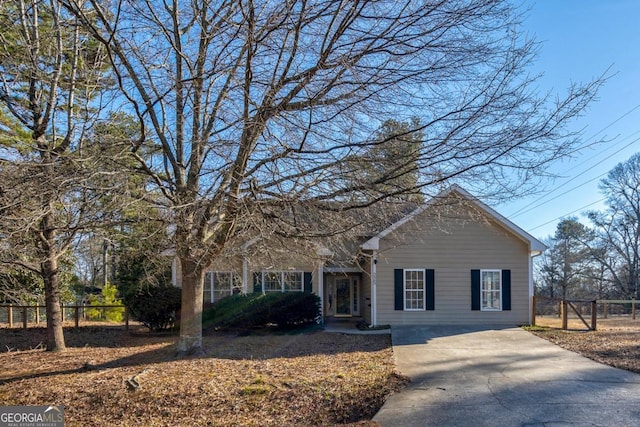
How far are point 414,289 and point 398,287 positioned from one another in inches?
22.6

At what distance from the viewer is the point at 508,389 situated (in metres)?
6.92

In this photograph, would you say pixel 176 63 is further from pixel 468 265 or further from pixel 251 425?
pixel 468 265

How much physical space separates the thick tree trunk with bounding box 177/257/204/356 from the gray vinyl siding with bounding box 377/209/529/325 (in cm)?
749

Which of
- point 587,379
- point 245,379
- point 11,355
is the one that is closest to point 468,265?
point 587,379

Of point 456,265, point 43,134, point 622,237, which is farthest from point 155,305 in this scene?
point 622,237

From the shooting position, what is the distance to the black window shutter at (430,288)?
15359mm

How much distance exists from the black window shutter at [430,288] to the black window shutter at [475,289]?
1280mm

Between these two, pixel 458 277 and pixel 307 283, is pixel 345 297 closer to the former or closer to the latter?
pixel 307 283

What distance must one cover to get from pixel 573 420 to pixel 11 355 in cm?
1145

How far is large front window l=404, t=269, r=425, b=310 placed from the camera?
15414 millimetres

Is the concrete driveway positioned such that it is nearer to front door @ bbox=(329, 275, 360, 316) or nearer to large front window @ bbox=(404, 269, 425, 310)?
large front window @ bbox=(404, 269, 425, 310)

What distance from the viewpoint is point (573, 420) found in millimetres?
5355

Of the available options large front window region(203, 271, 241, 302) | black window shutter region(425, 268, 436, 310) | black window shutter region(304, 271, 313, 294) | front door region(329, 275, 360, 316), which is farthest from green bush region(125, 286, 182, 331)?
black window shutter region(425, 268, 436, 310)

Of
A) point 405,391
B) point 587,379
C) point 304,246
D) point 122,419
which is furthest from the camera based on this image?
point 304,246
